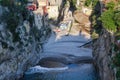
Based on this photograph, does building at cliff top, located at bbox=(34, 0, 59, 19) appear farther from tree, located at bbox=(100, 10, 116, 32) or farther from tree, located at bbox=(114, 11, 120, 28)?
tree, located at bbox=(114, 11, 120, 28)

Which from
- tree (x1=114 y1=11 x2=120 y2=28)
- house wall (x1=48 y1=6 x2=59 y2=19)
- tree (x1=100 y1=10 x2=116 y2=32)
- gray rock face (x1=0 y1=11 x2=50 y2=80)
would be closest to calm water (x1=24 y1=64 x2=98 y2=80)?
gray rock face (x1=0 y1=11 x2=50 y2=80)

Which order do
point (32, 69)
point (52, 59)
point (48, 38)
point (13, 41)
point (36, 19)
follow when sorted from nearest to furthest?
point (13, 41), point (32, 69), point (52, 59), point (36, 19), point (48, 38)

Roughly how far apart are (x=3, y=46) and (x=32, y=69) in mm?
13389

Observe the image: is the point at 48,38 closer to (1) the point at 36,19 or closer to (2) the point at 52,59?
(1) the point at 36,19

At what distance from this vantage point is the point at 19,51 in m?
66.2

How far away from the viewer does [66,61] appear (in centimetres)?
7656

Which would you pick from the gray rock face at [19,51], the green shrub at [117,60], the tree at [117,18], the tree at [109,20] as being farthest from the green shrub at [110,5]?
the green shrub at [117,60]

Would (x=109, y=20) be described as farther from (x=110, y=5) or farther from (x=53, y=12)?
(x=53, y=12)

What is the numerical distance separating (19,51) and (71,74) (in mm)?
8999

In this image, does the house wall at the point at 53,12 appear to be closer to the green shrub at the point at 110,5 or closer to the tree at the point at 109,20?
the green shrub at the point at 110,5

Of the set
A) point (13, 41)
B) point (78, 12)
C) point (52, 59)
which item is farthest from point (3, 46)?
point (78, 12)

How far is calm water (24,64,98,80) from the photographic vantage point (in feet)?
217

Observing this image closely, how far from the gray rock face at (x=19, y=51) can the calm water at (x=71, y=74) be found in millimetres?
2606

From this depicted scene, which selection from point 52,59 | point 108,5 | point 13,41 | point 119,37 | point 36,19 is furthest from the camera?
point 36,19
